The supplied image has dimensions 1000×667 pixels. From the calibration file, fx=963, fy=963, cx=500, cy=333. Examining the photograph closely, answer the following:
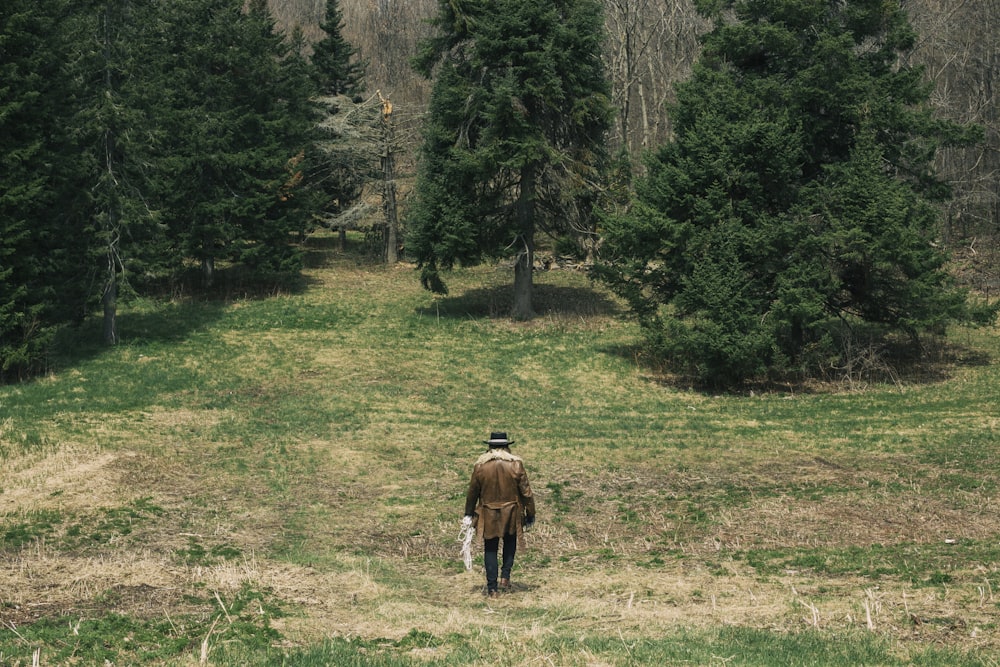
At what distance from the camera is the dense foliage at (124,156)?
95.8 feet

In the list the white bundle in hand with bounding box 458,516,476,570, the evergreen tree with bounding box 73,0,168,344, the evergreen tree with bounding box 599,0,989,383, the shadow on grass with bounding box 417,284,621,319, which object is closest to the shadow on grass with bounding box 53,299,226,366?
the evergreen tree with bounding box 73,0,168,344

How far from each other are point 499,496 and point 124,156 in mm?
25785

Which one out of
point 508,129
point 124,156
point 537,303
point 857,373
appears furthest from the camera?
point 537,303

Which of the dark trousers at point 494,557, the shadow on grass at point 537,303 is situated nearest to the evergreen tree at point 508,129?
the shadow on grass at point 537,303

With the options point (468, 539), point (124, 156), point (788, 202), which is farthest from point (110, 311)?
point (468, 539)

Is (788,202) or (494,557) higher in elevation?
(788,202)

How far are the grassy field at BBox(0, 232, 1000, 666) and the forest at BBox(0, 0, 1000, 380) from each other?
8.77 feet

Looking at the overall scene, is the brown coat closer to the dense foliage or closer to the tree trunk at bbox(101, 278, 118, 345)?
the dense foliage

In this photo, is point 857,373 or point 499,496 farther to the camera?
point 857,373

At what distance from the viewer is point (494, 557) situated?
12742mm

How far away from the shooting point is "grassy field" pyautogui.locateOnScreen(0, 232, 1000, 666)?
34.5ft

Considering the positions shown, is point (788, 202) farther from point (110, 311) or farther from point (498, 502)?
point (110, 311)

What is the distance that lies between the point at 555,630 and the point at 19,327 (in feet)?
80.1

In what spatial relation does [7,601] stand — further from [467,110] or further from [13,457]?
[467,110]
